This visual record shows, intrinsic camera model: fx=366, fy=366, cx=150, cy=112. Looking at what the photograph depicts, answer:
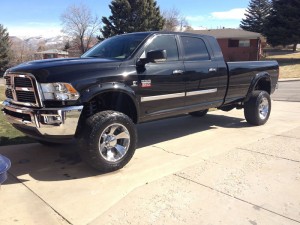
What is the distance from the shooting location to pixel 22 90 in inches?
193

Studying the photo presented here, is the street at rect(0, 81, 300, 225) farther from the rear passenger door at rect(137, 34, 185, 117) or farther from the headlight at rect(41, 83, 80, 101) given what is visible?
the headlight at rect(41, 83, 80, 101)

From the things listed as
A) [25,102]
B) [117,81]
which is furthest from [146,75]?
[25,102]

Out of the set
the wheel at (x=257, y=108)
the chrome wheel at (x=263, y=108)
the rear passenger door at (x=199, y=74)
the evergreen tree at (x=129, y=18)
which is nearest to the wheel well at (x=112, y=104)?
the rear passenger door at (x=199, y=74)

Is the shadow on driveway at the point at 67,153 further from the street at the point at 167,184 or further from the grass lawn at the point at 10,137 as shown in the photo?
the grass lawn at the point at 10,137

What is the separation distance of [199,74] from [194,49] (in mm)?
502

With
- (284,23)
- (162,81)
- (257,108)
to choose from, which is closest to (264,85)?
(257,108)

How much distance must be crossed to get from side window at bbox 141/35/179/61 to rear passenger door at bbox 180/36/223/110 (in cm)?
22

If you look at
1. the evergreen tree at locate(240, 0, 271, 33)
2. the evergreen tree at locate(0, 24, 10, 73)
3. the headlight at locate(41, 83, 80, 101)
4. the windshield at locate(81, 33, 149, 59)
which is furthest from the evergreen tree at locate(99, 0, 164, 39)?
the headlight at locate(41, 83, 80, 101)

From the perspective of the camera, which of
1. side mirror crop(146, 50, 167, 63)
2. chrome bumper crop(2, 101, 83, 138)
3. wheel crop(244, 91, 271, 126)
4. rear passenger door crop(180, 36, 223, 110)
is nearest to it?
chrome bumper crop(2, 101, 83, 138)

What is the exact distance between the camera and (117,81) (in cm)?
514

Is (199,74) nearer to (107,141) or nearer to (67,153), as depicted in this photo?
(107,141)

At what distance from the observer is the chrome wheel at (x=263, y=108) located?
8.11m

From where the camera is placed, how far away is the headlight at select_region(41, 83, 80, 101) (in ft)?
15.1

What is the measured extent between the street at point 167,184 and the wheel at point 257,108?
95cm
